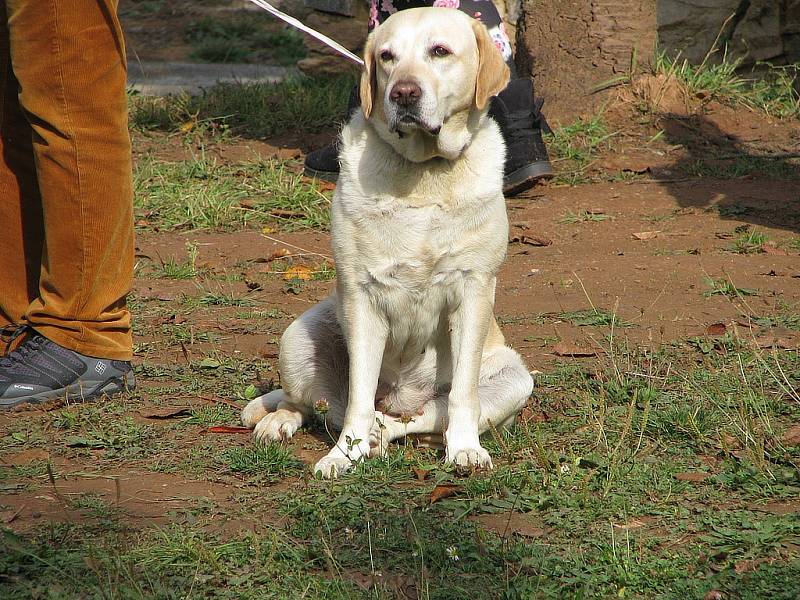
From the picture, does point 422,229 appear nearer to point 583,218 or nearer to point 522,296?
point 522,296

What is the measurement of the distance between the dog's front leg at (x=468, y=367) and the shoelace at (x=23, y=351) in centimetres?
154

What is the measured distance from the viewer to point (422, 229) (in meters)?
3.12

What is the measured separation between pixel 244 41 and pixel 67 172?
9503 mm

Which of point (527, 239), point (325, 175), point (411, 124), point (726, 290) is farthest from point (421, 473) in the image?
point (325, 175)

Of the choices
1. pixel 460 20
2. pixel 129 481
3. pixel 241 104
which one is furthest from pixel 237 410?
pixel 241 104

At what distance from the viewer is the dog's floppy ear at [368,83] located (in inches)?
129

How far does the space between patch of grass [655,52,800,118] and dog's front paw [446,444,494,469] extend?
5.12 m

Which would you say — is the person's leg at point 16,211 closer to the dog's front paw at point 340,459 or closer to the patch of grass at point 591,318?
the dog's front paw at point 340,459

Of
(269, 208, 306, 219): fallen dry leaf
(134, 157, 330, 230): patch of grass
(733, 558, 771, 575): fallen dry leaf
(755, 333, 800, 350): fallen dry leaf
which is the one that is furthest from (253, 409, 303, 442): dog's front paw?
(269, 208, 306, 219): fallen dry leaf

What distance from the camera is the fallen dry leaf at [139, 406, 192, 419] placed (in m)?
3.52

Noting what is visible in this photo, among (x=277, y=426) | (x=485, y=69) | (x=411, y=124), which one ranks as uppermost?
(x=485, y=69)

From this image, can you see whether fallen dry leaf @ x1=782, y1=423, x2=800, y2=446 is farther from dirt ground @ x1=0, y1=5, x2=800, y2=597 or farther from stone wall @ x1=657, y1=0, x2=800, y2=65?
stone wall @ x1=657, y1=0, x2=800, y2=65

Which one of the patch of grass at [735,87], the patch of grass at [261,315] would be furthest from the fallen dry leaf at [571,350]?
the patch of grass at [735,87]

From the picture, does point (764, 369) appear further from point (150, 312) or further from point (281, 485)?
point (150, 312)
